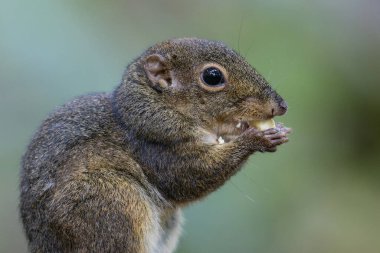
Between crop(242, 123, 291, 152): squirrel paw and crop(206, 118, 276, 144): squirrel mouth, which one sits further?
crop(206, 118, 276, 144): squirrel mouth

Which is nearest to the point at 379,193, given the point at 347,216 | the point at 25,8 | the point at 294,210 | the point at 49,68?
the point at 347,216

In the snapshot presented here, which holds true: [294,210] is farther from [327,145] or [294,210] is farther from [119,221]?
[119,221]

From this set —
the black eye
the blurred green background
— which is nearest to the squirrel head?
the black eye

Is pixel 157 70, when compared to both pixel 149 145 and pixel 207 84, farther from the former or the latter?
pixel 149 145

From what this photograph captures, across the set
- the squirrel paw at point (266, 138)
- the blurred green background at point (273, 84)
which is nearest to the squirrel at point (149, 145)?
the squirrel paw at point (266, 138)

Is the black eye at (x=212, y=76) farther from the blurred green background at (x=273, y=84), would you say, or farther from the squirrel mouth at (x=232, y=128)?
the blurred green background at (x=273, y=84)

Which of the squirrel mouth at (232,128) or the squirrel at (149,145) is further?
the squirrel mouth at (232,128)

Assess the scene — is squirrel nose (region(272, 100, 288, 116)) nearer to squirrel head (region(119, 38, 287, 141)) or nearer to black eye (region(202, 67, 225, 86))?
squirrel head (region(119, 38, 287, 141))
